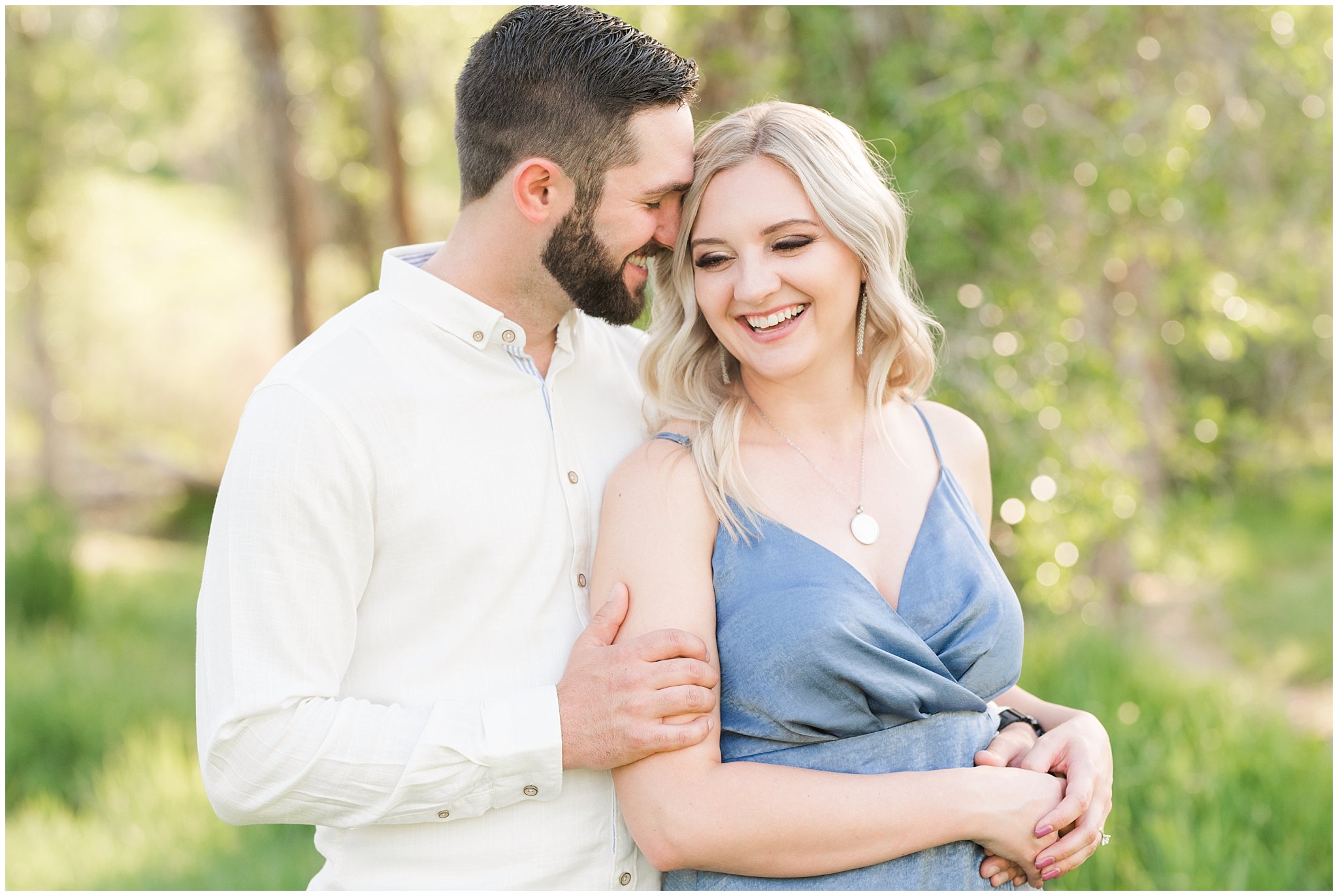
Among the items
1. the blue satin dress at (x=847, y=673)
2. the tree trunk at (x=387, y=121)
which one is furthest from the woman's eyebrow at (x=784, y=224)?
the tree trunk at (x=387, y=121)

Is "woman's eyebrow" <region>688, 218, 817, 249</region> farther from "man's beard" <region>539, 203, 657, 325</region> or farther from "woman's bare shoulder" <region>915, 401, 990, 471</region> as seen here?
"woman's bare shoulder" <region>915, 401, 990, 471</region>

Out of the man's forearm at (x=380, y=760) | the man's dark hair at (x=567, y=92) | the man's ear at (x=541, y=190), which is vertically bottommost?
the man's forearm at (x=380, y=760)

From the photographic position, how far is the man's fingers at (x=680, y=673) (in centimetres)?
181

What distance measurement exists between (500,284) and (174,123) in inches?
427

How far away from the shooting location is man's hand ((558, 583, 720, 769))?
71.2 inches

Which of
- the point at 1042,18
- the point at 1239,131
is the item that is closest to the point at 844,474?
the point at 1042,18

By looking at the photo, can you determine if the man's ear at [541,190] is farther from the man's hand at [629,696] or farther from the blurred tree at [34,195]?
the blurred tree at [34,195]

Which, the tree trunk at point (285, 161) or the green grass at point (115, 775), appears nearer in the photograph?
the green grass at point (115, 775)

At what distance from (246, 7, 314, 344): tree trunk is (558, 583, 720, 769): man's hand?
702cm

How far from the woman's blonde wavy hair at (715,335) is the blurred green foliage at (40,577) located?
5847 mm

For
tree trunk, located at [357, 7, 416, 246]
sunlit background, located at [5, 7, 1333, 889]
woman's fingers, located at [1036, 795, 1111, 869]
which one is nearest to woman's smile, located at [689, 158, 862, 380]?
woman's fingers, located at [1036, 795, 1111, 869]

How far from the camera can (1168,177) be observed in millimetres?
3965

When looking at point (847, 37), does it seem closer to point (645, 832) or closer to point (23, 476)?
point (645, 832)

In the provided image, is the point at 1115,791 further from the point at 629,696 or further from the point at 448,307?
the point at 448,307
